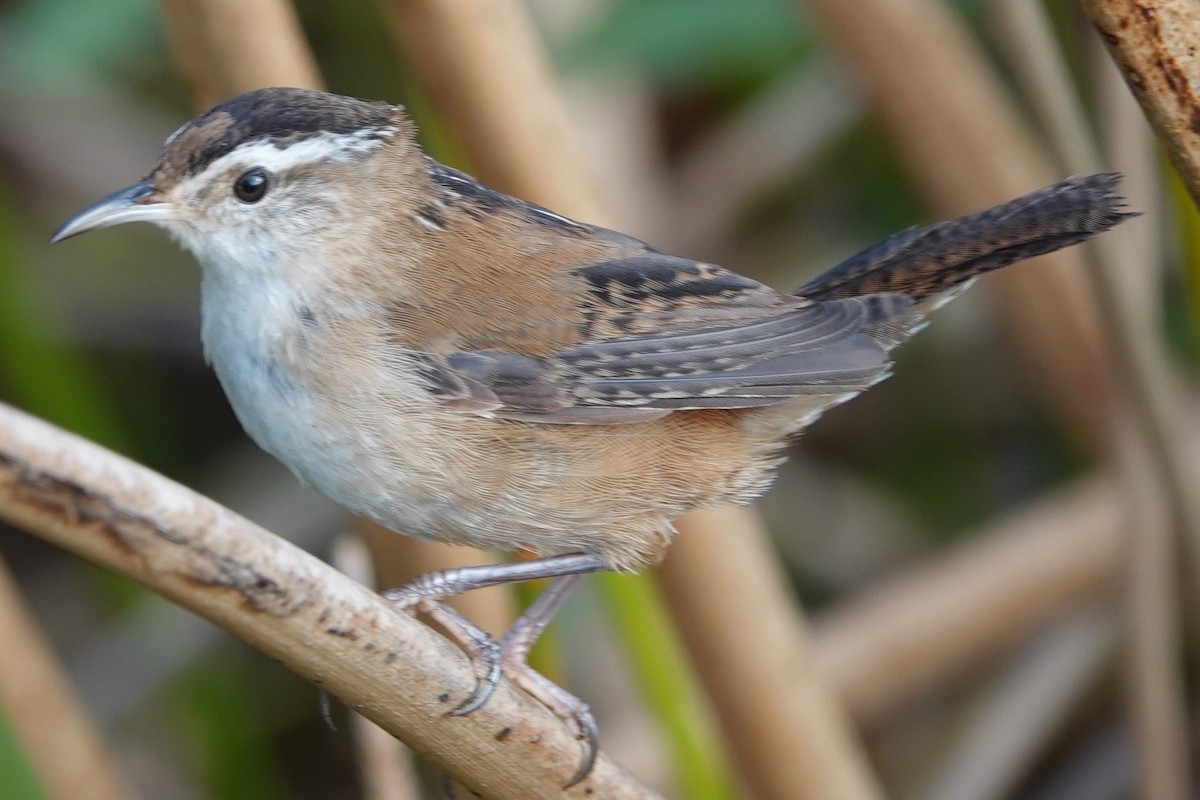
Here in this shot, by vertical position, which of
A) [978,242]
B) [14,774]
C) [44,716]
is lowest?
[44,716]

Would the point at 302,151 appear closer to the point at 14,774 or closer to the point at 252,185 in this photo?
the point at 252,185

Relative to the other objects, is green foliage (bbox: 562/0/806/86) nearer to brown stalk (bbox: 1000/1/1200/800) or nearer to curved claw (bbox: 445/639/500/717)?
brown stalk (bbox: 1000/1/1200/800)

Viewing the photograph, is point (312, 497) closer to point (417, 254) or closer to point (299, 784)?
point (299, 784)

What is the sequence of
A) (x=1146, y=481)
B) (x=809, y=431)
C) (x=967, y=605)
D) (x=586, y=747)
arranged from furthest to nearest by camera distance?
(x=809, y=431)
(x=967, y=605)
(x=1146, y=481)
(x=586, y=747)

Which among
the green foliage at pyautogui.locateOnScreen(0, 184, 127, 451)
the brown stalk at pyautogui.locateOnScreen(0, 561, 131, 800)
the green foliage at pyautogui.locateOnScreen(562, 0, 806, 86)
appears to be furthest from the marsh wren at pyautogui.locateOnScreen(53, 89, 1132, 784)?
the green foliage at pyautogui.locateOnScreen(0, 184, 127, 451)

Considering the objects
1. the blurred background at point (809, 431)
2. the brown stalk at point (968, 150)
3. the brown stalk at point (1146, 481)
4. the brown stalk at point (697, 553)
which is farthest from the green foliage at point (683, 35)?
the brown stalk at point (1146, 481)

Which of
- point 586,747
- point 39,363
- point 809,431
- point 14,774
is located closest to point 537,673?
point 586,747
